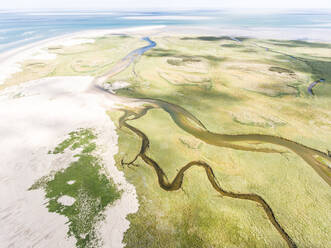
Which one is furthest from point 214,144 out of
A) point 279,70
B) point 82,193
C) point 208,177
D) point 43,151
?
point 279,70

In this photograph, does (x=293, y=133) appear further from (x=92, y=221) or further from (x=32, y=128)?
(x=32, y=128)

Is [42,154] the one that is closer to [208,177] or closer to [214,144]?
[208,177]

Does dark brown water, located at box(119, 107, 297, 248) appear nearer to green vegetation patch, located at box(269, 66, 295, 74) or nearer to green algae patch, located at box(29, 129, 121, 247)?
green algae patch, located at box(29, 129, 121, 247)

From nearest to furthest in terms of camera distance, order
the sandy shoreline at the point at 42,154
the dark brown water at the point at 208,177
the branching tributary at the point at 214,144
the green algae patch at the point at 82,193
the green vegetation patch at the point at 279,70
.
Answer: the sandy shoreline at the point at 42,154 → the green algae patch at the point at 82,193 → the dark brown water at the point at 208,177 → the branching tributary at the point at 214,144 → the green vegetation patch at the point at 279,70

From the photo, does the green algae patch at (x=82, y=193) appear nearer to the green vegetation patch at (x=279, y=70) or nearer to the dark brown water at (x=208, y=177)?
the dark brown water at (x=208, y=177)

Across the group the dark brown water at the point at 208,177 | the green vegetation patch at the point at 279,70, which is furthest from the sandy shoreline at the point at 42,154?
the green vegetation patch at the point at 279,70

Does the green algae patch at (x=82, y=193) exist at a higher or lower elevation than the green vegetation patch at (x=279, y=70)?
higher

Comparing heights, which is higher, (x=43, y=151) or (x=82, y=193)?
(x=82, y=193)

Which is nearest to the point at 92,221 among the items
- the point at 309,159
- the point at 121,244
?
the point at 121,244
